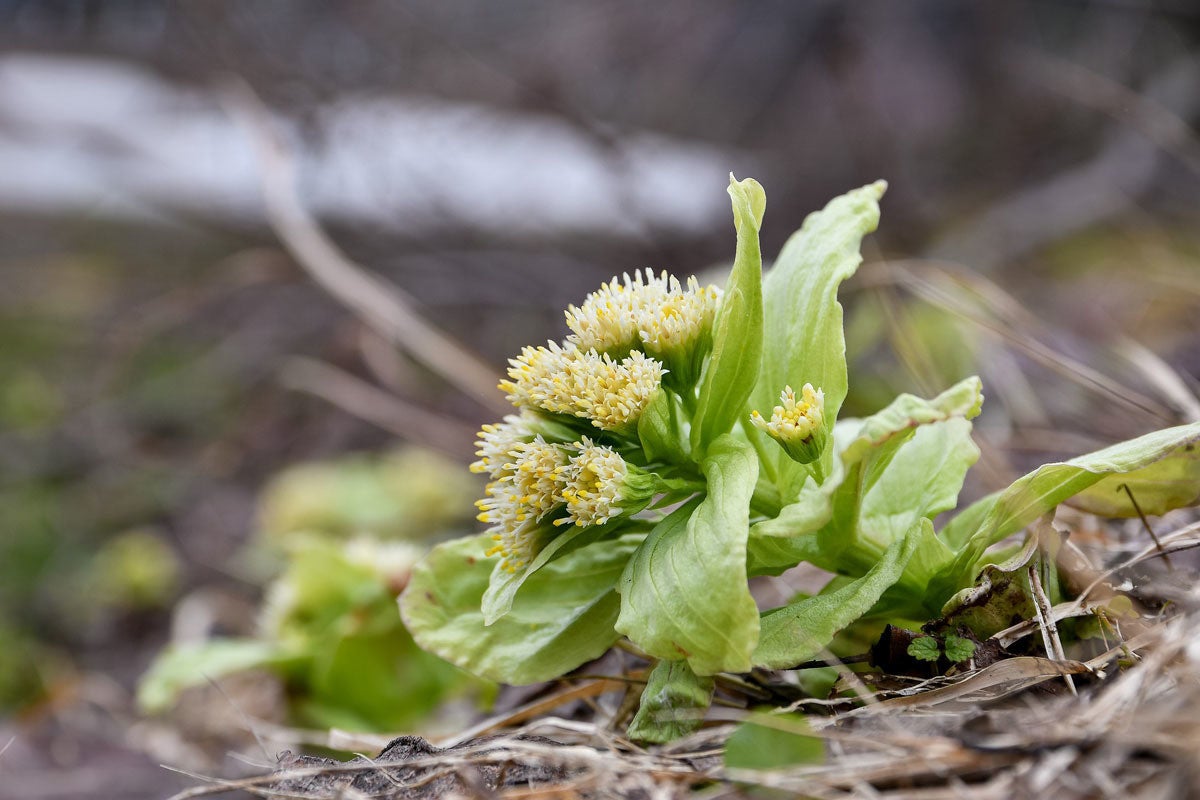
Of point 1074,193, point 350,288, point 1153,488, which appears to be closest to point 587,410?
point 1153,488

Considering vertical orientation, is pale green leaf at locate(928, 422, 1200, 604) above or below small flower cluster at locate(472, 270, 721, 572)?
below

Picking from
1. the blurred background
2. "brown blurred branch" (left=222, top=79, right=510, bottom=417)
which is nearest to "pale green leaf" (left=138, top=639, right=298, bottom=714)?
the blurred background

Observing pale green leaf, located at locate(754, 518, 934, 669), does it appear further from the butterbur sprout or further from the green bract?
the butterbur sprout

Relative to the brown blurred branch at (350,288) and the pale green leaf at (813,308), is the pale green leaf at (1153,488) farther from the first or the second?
the brown blurred branch at (350,288)

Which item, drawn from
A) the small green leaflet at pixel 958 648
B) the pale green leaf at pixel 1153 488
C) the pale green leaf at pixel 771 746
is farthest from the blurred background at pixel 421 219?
the pale green leaf at pixel 771 746

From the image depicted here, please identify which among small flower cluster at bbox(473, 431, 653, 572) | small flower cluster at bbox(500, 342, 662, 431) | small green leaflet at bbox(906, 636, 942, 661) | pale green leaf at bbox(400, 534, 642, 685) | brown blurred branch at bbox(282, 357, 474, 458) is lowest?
small green leaflet at bbox(906, 636, 942, 661)

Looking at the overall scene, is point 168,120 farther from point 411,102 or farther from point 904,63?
point 904,63
